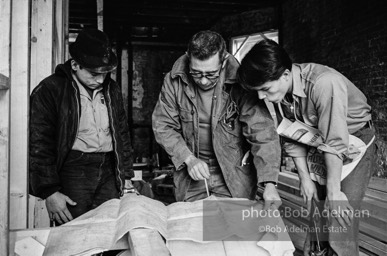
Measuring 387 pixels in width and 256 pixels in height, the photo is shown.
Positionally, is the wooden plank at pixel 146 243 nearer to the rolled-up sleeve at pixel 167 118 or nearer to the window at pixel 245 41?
the rolled-up sleeve at pixel 167 118

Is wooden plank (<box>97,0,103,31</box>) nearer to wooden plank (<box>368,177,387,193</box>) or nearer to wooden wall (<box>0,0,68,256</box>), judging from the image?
wooden wall (<box>0,0,68,256</box>)

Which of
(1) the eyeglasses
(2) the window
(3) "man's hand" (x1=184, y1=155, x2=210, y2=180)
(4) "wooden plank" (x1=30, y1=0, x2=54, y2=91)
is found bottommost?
(3) "man's hand" (x1=184, y1=155, x2=210, y2=180)

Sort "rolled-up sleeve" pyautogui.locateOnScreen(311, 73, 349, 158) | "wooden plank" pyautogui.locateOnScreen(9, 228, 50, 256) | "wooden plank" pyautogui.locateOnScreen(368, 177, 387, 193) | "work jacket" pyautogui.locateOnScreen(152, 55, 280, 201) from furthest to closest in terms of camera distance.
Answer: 1. "wooden plank" pyautogui.locateOnScreen(368, 177, 387, 193)
2. "work jacket" pyautogui.locateOnScreen(152, 55, 280, 201)
3. "rolled-up sleeve" pyautogui.locateOnScreen(311, 73, 349, 158)
4. "wooden plank" pyautogui.locateOnScreen(9, 228, 50, 256)

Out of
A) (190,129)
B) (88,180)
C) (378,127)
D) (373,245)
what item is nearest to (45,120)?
(88,180)

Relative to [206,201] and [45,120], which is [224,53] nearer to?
[206,201]

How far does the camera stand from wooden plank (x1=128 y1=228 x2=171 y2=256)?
4.13 feet

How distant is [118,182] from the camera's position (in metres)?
3.10

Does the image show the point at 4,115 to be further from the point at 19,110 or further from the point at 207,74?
the point at 207,74

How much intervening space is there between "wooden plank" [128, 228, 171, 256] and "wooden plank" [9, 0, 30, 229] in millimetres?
1032

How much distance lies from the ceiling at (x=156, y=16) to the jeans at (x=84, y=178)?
670cm

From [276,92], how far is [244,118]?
0.79 ft

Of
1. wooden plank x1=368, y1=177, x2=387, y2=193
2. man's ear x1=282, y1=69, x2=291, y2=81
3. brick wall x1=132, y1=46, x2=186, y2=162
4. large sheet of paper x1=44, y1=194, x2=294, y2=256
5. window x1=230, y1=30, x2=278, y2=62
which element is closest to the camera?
large sheet of paper x1=44, y1=194, x2=294, y2=256

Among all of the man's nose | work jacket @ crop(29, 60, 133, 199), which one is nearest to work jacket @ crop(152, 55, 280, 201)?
the man's nose

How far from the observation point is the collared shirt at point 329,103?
2229 millimetres
